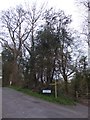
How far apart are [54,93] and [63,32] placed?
7291mm

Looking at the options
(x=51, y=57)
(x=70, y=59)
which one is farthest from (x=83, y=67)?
(x=51, y=57)

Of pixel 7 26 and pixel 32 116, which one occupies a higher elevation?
pixel 7 26

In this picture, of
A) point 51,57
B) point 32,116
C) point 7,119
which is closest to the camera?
point 7,119

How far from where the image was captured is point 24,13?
127ft

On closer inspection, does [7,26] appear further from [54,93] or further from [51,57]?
[54,93]

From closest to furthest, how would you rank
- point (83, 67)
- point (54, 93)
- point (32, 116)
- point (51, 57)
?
point (32, 116)
point (54, 93)
point (51, 57)
point (83, 67)

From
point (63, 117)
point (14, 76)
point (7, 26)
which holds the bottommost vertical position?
point (63, 117)

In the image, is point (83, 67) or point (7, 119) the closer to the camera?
point (7, 119)

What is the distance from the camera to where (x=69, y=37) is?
30.0m

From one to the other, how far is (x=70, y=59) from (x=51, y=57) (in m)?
2.53

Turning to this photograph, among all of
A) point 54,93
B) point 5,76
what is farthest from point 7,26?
point 54,93

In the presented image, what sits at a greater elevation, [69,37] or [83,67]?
[69,37]

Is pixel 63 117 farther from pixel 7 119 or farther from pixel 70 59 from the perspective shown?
pixel 70 59

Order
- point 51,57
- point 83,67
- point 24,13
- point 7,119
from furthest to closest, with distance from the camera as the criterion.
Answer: point 24,13 → point 83,67 → point 51,57 → point 7,119
